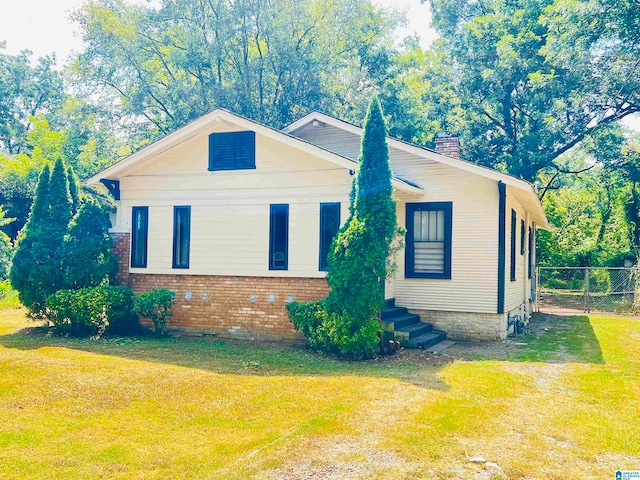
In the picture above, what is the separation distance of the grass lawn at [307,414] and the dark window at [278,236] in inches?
87.3

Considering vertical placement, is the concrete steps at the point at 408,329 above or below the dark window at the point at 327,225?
below

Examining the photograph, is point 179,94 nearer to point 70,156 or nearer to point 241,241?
point 70,156

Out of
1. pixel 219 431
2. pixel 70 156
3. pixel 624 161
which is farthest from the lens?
pixel 70 156

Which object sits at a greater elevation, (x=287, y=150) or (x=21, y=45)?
(x=21, y=45)

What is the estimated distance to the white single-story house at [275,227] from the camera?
11148 millimetres

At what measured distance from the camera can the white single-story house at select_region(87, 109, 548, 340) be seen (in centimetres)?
1115

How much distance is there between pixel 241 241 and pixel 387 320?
369 cm

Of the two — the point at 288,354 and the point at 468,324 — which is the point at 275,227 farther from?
the point at 468,324

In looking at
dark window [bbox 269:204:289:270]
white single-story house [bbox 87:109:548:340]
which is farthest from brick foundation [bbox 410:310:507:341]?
dark window [bbox 269:204:289:270]

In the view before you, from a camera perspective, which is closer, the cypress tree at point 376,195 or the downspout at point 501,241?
the cypress tree at point 376,195

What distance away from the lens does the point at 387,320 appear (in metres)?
10.8

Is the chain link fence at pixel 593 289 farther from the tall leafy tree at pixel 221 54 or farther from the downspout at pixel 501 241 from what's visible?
the tall leafy tree at pixel 221 54

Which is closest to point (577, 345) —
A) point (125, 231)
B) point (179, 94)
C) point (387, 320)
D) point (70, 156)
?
point (387, 320)

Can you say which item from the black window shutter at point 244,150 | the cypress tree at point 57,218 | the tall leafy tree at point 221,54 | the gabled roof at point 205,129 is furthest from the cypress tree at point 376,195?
the tall leafy tree at point 221,54
